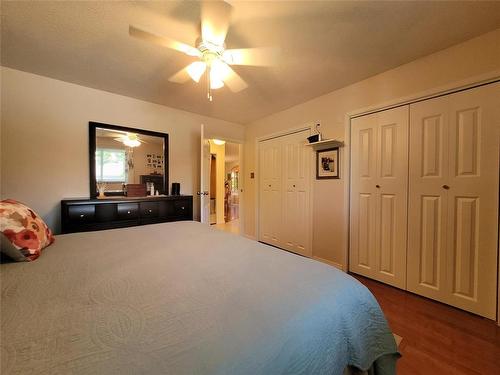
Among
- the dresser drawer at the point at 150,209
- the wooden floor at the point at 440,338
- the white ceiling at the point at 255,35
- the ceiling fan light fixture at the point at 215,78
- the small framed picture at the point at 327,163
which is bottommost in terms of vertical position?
the wooden floor at the point at 440,338

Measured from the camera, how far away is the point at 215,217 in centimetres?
614

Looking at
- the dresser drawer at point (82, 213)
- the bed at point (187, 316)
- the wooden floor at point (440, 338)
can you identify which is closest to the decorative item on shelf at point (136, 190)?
the dresser drawer at point (82, 213)

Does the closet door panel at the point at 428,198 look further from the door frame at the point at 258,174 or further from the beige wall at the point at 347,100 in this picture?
the door frame at the point at 258,174

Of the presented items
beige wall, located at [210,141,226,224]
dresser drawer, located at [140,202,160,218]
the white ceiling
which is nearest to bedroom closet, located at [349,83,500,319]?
the white ceiling

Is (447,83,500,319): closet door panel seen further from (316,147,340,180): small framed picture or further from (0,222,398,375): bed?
(0,222,398,375): bed

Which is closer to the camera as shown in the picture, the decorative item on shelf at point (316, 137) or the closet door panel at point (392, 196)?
the closet door panel at point (392, 196)

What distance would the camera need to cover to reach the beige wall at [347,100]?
1703 mm

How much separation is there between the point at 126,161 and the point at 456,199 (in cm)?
379

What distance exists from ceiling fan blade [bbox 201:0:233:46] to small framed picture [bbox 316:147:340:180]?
6.08 ft

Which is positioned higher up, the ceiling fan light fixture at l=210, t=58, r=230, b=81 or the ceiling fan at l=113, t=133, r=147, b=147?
the ceiling fan light fixture at l=210, t=58, r=230, b=81

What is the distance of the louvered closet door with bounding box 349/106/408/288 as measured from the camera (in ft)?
6.91

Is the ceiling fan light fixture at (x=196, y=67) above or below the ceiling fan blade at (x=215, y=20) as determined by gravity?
below

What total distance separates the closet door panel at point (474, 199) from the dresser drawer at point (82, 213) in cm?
370

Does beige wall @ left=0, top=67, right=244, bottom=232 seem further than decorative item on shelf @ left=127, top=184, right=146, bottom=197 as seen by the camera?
No
